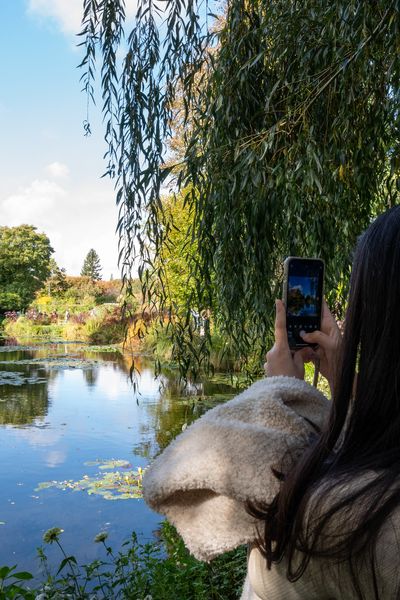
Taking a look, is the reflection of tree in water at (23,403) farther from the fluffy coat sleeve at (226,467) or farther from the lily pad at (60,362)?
the fluffy coat sleeve at (226,467)

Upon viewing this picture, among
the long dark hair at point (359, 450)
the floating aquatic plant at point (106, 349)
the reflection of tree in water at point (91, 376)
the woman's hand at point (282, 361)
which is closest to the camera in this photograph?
the long dark hair at point (359, 450)

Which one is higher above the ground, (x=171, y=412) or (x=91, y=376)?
(x=91, y=376)

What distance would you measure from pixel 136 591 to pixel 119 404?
21.7ft

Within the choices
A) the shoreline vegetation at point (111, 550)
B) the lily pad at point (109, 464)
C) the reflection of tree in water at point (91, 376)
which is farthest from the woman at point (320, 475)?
the reflection of tree in water at point (91, 376)

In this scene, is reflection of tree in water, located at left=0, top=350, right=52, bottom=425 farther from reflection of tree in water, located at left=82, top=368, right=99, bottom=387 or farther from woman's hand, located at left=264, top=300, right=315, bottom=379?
woman's hand, located at left=264, top=300, right=315, bottom=379

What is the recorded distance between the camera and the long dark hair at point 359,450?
22.0 inches

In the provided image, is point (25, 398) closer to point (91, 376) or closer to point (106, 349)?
point (91, 376)

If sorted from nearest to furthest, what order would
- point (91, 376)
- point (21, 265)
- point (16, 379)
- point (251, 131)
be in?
point (251, 131) < point (16, 379) < point (91, 376) < point (21, 265)

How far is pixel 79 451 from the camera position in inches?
257

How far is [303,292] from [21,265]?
105 feet

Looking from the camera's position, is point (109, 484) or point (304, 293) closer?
point (304, 293)

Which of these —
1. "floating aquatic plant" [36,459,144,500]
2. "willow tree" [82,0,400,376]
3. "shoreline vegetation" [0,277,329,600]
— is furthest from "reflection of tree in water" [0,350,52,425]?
"willow tree" [82,0,400,376]

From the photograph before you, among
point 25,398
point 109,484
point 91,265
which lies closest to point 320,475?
point 109,484

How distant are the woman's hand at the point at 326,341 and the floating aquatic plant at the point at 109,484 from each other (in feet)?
14.5
